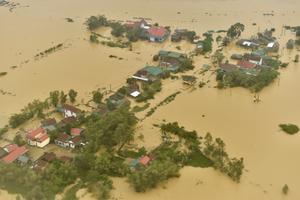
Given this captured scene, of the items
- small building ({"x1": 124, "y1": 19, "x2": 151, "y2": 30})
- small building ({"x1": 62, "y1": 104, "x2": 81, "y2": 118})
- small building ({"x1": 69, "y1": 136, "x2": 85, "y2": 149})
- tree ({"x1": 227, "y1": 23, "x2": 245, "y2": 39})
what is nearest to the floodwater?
tree ({"x1": 227, "y1": 23, "x2": 245, "y2": 39})

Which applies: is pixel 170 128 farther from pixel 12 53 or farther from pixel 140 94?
pixel 12 53

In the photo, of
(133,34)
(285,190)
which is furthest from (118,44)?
(285,190)

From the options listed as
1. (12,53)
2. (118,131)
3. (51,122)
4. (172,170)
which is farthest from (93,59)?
(172,170)

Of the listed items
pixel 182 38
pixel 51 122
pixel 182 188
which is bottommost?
pixel 182 188

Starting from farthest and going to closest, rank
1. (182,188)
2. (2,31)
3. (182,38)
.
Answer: (2,31) → (182,38) → (182,188)

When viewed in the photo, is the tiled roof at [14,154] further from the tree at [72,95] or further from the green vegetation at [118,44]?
the green vegetation at [118,44]

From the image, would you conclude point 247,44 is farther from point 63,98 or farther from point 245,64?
point 63,98
